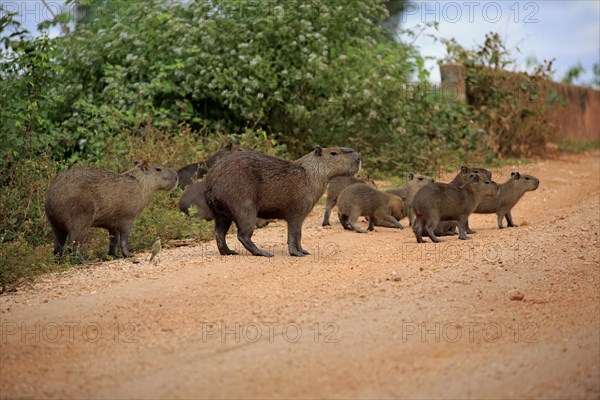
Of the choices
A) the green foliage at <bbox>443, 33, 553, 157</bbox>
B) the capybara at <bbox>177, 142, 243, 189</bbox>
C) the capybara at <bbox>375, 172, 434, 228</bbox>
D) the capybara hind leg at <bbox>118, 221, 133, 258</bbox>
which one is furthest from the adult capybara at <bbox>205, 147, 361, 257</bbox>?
the green foliage at <bbox>443, 33, 553, 157</bbox>

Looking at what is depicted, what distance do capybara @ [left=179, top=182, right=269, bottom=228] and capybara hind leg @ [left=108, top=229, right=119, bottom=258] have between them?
146 cm

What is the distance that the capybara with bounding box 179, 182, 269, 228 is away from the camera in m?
10.0

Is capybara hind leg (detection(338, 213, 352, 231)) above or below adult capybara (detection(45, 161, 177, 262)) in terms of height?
below

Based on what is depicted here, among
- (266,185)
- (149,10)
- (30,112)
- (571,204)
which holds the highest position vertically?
(149,10)

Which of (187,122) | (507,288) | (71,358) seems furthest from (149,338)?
(187,122)

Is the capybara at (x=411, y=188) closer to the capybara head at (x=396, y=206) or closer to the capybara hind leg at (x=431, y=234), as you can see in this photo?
the capybara head at (x=396, y=206)

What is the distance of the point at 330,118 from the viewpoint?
549 inches

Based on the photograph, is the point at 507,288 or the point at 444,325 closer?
the point at 444,325

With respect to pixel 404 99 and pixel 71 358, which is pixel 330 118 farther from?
pixel 71 358

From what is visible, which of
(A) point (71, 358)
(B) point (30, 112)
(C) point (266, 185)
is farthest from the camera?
(B) point (30, 112)

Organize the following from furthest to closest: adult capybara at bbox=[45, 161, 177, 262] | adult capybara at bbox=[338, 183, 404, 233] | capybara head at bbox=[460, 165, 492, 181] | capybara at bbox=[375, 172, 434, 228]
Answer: capybara at bbox=[375, 172, 434, 228] < adult capybara at bbox=[338, 183, 404, 233] < capybara head at bbox=[460, 165, 492, 181] < adult capybara at bbox=[45, 161, 177, 262]

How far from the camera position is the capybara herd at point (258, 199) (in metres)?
7.60

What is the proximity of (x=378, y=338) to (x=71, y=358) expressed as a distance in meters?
1.70

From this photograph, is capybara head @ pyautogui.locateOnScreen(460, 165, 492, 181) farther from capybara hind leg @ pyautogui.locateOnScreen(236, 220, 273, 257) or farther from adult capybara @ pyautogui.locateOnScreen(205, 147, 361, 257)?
capybara hind leg @ pyautogui.locateOnScreen(236, 220, 273, 257)
